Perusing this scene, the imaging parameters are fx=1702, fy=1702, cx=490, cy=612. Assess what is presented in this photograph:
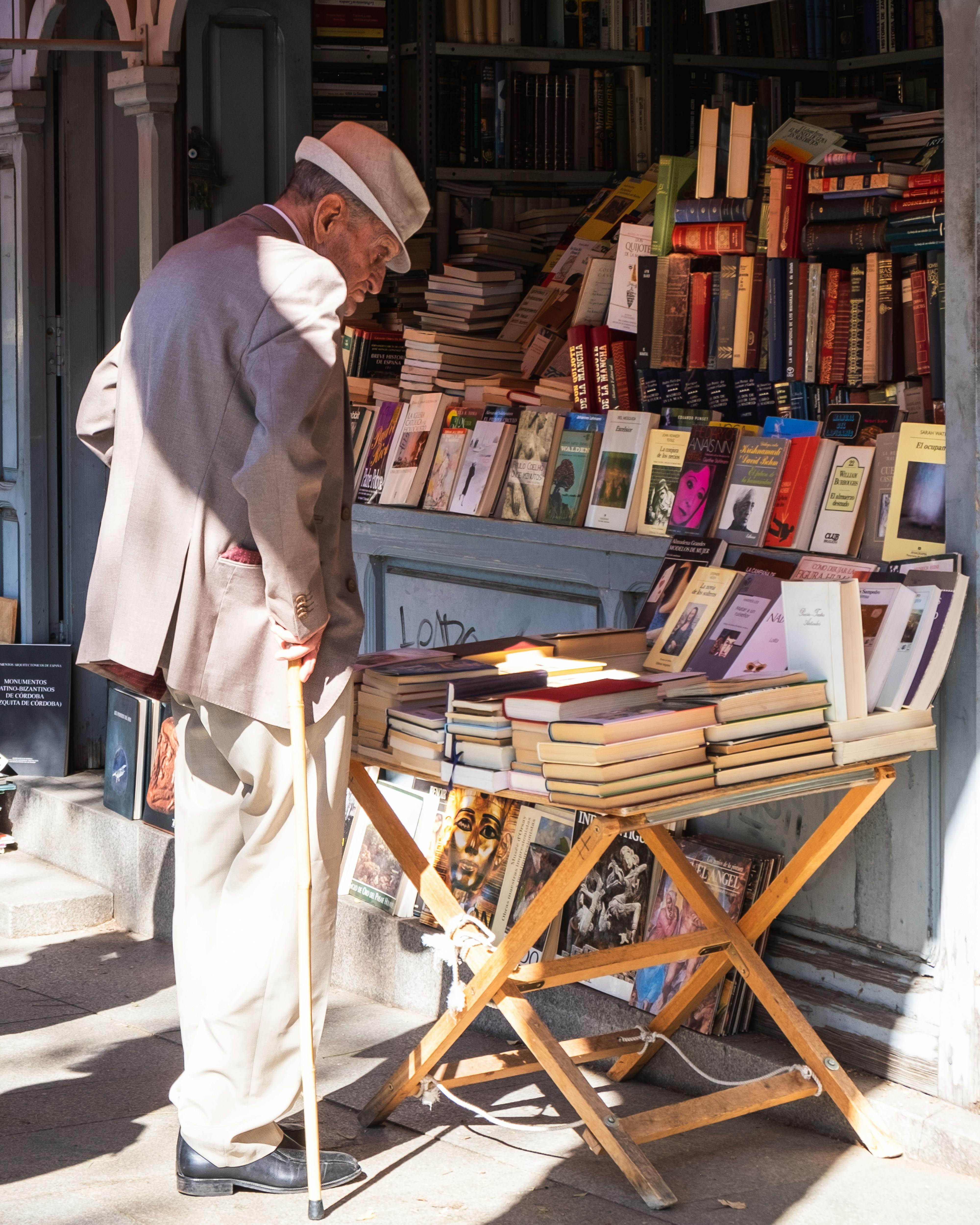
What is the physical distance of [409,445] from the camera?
5145 millimetres

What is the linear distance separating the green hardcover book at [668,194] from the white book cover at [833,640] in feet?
5.35

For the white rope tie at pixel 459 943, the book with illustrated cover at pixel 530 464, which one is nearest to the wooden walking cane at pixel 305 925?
the white rope tie at pixel 459 943

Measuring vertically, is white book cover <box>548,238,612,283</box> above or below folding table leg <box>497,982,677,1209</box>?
above

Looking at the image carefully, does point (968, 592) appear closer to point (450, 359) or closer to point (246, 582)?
point (246, 582)

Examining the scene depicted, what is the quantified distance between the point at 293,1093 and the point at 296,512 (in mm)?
1136

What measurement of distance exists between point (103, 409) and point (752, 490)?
152 centimetres

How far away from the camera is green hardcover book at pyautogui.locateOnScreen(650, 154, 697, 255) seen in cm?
455

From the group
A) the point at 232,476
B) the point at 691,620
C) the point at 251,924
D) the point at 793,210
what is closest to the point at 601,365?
the point at 793,210

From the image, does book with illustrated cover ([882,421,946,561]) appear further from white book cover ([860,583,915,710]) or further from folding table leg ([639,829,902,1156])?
folding table leg ([639,829,902,1156])

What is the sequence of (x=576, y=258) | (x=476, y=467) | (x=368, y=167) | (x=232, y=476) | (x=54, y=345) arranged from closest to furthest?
(x=232, y=476)
(x=368, y=167)
(x=476, y=467)
(x=576, y=258)
(x=54, y=345)

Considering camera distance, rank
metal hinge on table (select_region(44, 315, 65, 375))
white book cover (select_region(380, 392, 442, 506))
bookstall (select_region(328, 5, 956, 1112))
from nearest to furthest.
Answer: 1. bookstall (select_region(328, 5, 956, 1112))
2. white book cover (select_region(380, 392, 442, 506))
3. metal hinge on table (select_region(44, 315, 65, 375))

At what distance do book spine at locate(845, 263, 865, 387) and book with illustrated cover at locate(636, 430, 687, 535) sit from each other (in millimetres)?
439

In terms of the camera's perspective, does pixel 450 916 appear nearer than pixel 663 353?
Yes

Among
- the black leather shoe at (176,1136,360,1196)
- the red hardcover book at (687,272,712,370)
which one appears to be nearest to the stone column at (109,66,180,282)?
the red hardcover book at (687,272,712,370)
